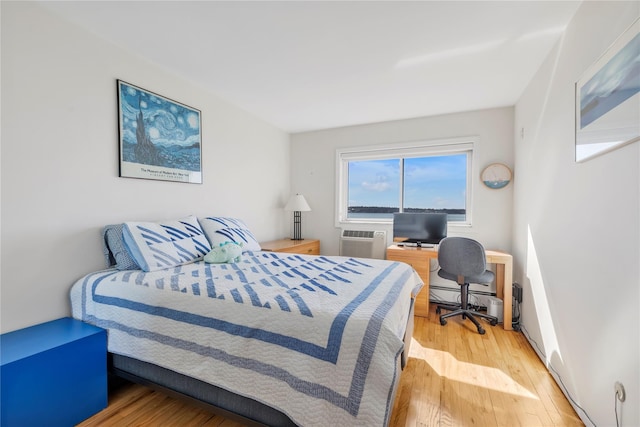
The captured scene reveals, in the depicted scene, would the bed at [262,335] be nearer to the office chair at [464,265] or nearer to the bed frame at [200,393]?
the bed frame at [200,393]

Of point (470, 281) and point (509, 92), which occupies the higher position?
point (509, 92)

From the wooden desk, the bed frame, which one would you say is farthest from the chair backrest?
the bed frame

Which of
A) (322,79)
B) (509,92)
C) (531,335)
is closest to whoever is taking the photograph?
(531,335)

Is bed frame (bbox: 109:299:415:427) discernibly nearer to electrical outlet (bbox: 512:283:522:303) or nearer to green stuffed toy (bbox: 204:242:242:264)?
green stuffed toy (bbox: 204:242:242:264)

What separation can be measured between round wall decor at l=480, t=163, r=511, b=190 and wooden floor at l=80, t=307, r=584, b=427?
5.85 feet

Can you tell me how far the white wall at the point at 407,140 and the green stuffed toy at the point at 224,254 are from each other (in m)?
2.12

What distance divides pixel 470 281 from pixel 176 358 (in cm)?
266

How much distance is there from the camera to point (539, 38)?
6.53ft

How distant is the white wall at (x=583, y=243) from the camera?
1.19m

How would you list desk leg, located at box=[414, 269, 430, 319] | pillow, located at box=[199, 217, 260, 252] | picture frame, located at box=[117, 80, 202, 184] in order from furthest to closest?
desk leg, located at box=[414, 269, 430, 319], pillow, located at box=[199, 217, 260, 252], picture frame, located at box=[117, 80, 202, 184]

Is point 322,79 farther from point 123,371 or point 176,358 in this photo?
point 123,371

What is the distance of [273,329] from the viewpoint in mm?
1246

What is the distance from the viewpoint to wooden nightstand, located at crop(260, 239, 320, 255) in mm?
3271

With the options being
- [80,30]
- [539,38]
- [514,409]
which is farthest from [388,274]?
[80,30]
